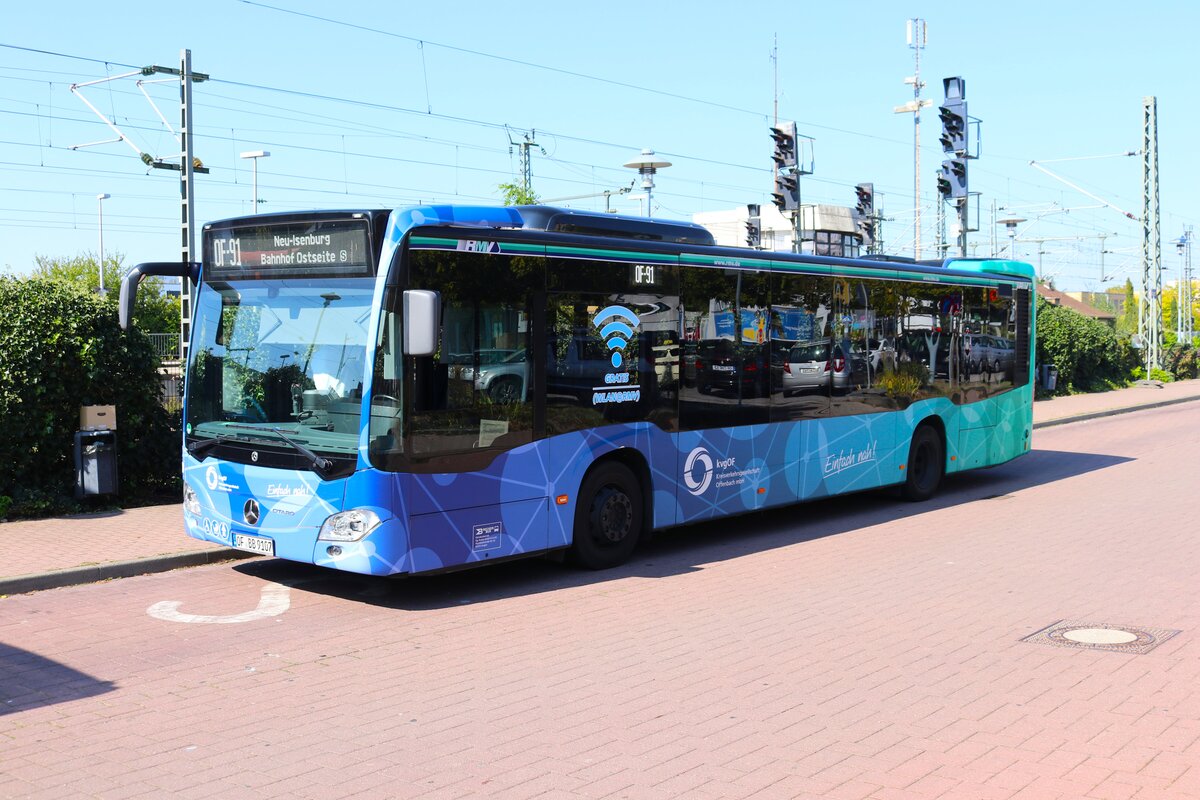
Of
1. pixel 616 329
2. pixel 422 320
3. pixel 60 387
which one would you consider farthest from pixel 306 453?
pixel 60 387

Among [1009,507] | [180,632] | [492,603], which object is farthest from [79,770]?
[1009,507]

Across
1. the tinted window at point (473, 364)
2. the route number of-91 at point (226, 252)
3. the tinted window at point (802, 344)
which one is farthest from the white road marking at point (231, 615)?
the tinted window at point (802, 344)

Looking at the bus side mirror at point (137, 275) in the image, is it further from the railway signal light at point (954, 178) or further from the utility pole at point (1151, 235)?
the utility pole at point (1151, 235)

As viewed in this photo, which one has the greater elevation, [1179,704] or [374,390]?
Result: [374,390]

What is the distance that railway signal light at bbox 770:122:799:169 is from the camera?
80.4 feet

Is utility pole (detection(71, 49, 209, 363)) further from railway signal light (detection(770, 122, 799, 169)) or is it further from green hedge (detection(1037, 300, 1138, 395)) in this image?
green hedge (detection(1037, 300, 1138, 395))

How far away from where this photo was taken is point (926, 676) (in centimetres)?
662

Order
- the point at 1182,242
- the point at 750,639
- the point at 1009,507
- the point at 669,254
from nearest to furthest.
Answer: the point at 750,639 < the point at 669,254 < the point at 1009,507 < the point at 1182,242

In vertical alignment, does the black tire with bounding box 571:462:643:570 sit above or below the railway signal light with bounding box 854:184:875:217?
below

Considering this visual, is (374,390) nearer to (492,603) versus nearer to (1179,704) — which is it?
(492,603)

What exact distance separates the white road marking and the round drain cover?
5.44 metres

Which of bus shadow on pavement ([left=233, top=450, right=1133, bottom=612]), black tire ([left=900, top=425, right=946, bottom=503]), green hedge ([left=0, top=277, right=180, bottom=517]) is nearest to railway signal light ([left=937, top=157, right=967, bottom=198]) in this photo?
bus shadow on pavement ([left=233, top=450, right=1133, bottom=612])

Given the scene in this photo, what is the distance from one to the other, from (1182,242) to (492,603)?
9162 cm

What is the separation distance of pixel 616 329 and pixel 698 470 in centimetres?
170
